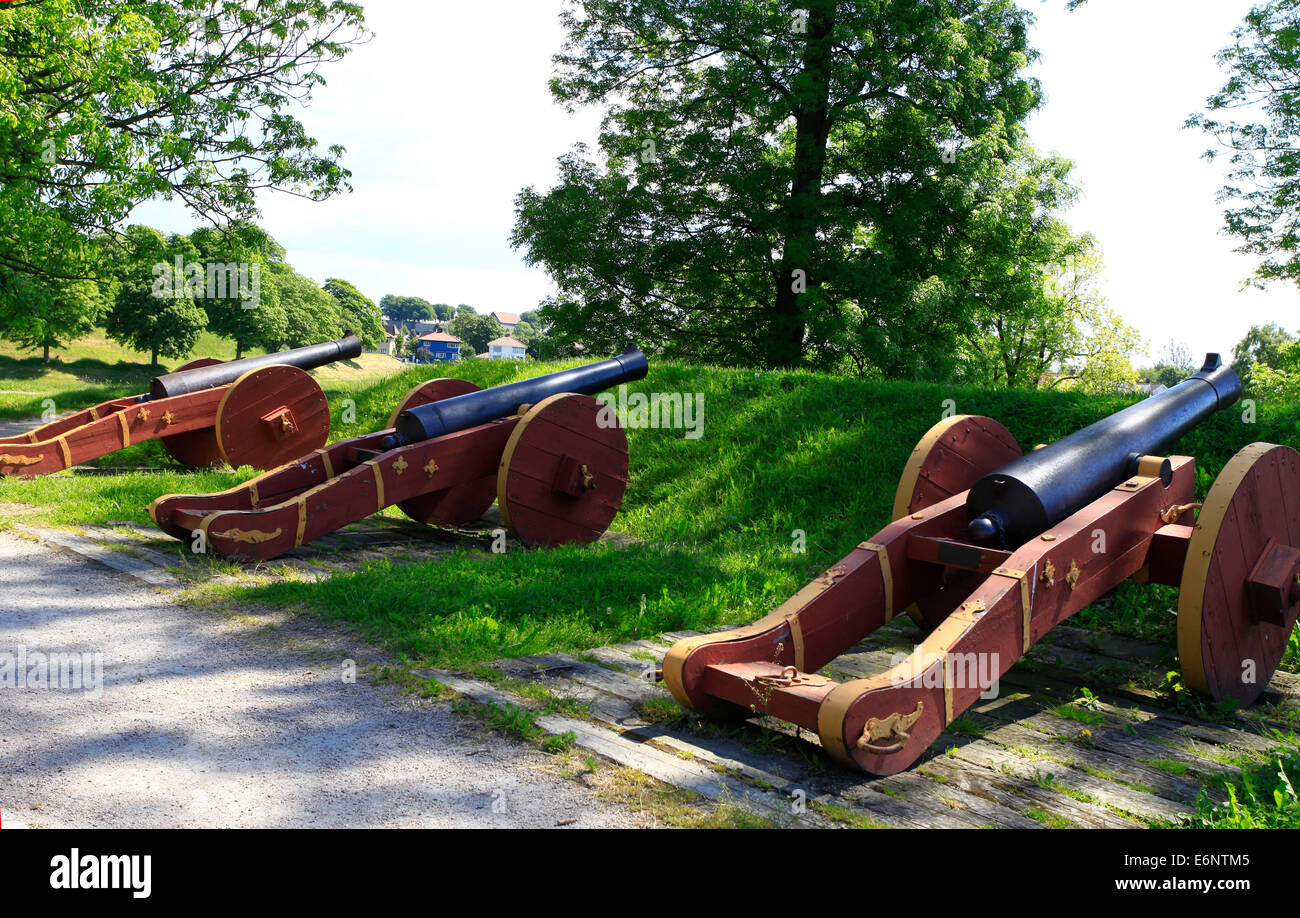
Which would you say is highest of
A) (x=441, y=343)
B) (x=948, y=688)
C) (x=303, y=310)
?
(x=441, y=343)

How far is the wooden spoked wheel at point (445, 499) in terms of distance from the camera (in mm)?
7445

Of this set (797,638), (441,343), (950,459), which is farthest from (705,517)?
(441,343)

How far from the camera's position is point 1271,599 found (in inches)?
149

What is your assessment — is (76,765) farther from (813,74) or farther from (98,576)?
(813,74)

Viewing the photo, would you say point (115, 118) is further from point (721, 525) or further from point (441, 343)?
point (441, 343)

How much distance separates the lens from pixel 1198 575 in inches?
141

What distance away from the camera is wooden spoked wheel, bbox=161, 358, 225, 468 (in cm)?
926

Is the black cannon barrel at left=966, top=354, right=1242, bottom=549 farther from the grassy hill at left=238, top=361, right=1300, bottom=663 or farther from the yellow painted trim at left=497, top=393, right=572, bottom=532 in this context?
the yellow painted trim at left=497, top=393, right=572, bottom=532

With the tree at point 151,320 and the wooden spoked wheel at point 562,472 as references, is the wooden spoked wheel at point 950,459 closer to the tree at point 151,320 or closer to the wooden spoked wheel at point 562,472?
the wooden spoked wheel at point 562,472

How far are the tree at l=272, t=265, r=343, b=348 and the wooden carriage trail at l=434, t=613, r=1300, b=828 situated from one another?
47.1 meters

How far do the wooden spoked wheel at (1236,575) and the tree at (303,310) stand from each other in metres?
47.7

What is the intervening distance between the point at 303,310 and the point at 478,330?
7706cm

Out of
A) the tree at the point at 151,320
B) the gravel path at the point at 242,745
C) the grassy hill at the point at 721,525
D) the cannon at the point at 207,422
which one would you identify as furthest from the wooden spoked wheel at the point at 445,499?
the tree at the point at 151,320
